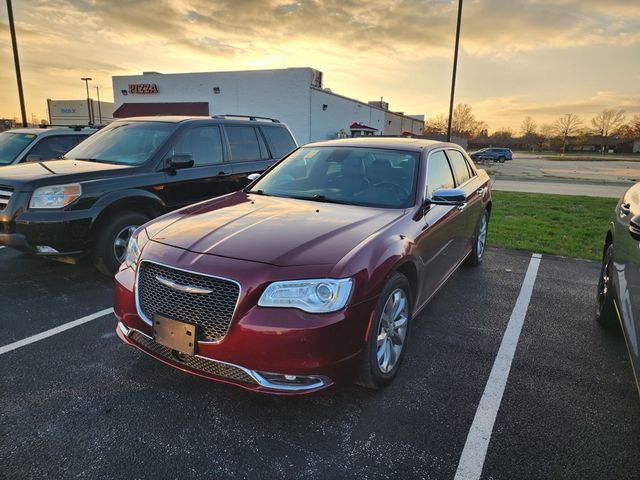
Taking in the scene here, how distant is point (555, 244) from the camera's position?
7270mm

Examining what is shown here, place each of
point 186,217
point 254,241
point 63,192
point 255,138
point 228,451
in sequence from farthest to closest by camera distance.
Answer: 1. point 255,138
2. point 63,192
3. point 186,217
4. point 254,241
5. point 228,451

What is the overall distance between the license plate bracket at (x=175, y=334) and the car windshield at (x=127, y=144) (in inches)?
130

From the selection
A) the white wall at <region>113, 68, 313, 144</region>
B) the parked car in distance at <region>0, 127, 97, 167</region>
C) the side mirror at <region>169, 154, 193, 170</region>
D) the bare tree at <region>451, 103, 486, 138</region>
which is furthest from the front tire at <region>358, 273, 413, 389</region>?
the bare tree at <region>451, 103, 486, 138</region>

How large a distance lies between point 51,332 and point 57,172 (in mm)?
1971

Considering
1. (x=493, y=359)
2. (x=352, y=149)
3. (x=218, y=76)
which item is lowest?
(x=493, y=359)

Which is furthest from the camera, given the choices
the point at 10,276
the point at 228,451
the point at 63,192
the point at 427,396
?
the point at 10,276

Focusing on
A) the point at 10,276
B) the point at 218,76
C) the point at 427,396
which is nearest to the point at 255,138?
the point at 10,276

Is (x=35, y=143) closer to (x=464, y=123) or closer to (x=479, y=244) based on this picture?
(x=479, y=244)

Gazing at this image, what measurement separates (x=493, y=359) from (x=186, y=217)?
270cm

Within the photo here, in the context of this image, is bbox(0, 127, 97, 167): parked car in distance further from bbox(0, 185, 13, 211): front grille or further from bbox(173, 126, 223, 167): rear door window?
bbox(173, 126, 223, 167): rear door window

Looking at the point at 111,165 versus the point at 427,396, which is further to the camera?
the point at 111,165

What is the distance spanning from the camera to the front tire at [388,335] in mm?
2684

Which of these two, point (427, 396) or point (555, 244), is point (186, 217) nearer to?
point (427, 396)

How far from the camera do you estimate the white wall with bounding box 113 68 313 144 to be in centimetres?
3284
